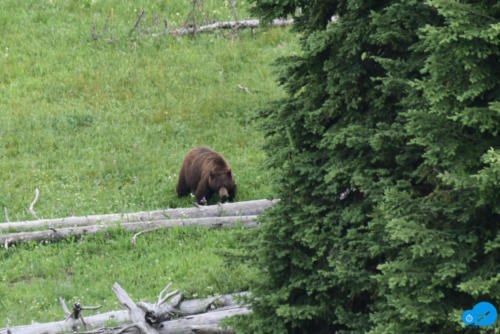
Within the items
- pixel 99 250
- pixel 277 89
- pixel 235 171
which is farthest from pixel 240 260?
pixel 277 89

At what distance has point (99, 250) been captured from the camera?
30.0 feet

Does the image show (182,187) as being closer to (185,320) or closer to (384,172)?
(185,320)

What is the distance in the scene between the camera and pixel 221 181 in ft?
36.2

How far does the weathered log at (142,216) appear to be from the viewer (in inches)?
379

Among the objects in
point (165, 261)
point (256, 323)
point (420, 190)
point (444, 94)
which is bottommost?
point (165, 261)

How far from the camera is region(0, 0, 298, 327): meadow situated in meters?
8.33

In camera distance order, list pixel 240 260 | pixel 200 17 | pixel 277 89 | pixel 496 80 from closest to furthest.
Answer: pixel 496 80 → pixel 240 260 → pixel 277 89 → pixel 200 17

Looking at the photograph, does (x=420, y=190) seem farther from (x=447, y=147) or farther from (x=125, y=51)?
(x=125, y=51)

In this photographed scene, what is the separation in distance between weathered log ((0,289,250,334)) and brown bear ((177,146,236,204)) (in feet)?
14.7

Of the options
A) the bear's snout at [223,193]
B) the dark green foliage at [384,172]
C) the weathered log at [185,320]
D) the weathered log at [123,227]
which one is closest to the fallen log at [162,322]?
the weathered log at [185,320]

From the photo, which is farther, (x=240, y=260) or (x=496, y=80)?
(x=240, y=260)

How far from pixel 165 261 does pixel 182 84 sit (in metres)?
8.72

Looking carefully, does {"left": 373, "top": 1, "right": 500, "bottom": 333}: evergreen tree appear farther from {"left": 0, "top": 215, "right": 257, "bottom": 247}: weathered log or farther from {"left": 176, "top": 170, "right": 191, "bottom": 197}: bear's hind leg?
{"left": 176, "top": 170, "right": 191, "bottom": 197}: bear's hind leg

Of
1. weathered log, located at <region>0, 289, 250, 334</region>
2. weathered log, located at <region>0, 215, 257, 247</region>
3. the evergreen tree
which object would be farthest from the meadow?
the evergreen tree
